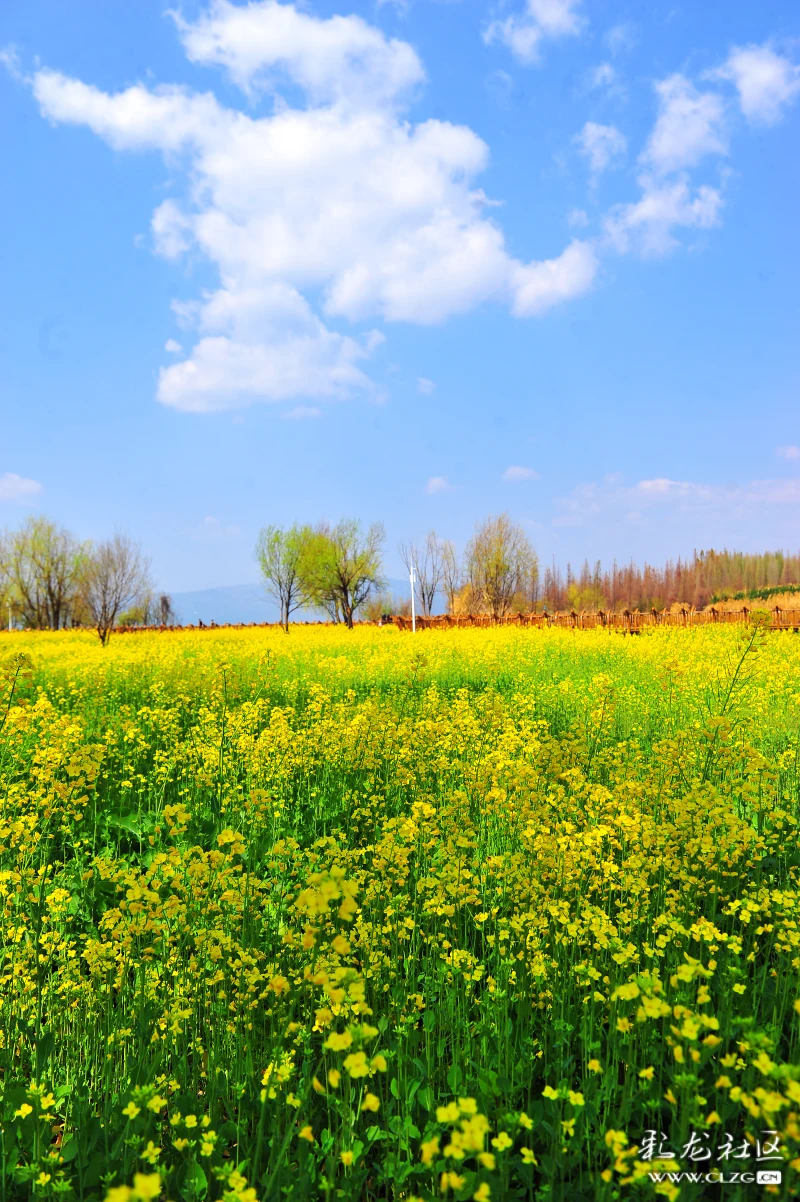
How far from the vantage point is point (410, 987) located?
3215 millimetres

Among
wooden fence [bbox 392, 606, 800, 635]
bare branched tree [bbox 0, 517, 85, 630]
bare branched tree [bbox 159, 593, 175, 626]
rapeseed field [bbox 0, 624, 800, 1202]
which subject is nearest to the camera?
rapeseed field [bbox 0, 624, 800, 1202]

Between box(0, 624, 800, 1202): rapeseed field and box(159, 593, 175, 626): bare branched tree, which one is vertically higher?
box(159, 593, 175, 626): bare branched tree

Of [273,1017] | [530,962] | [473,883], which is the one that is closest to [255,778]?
[473,883]

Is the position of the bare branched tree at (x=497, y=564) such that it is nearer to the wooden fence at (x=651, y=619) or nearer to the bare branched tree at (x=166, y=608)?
the wooden fence at (x=651, y=619)

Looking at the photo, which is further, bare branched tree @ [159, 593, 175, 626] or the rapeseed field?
bare branched tree @ [159, 593, 175, 626]

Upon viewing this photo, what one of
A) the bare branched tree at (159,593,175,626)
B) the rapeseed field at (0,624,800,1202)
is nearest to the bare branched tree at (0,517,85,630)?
the bare branched tree at (159,593,175,626)

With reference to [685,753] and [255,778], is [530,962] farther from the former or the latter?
[255,778]

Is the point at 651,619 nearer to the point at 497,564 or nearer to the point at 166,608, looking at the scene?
the point at 497,564

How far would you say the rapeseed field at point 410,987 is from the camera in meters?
2.08

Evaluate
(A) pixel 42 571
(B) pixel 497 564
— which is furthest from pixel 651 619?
(A) pixel 42 571

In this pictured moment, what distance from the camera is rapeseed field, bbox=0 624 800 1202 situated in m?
2.08

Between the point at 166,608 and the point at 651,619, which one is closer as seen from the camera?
the point at 651,619

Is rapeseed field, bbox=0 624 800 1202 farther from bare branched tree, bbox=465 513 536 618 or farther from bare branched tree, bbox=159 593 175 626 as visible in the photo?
bare branched tree, bbox=159 593 175 626

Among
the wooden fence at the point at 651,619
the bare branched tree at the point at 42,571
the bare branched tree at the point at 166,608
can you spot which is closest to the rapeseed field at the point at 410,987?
the wooden fence at the point at 651,619
